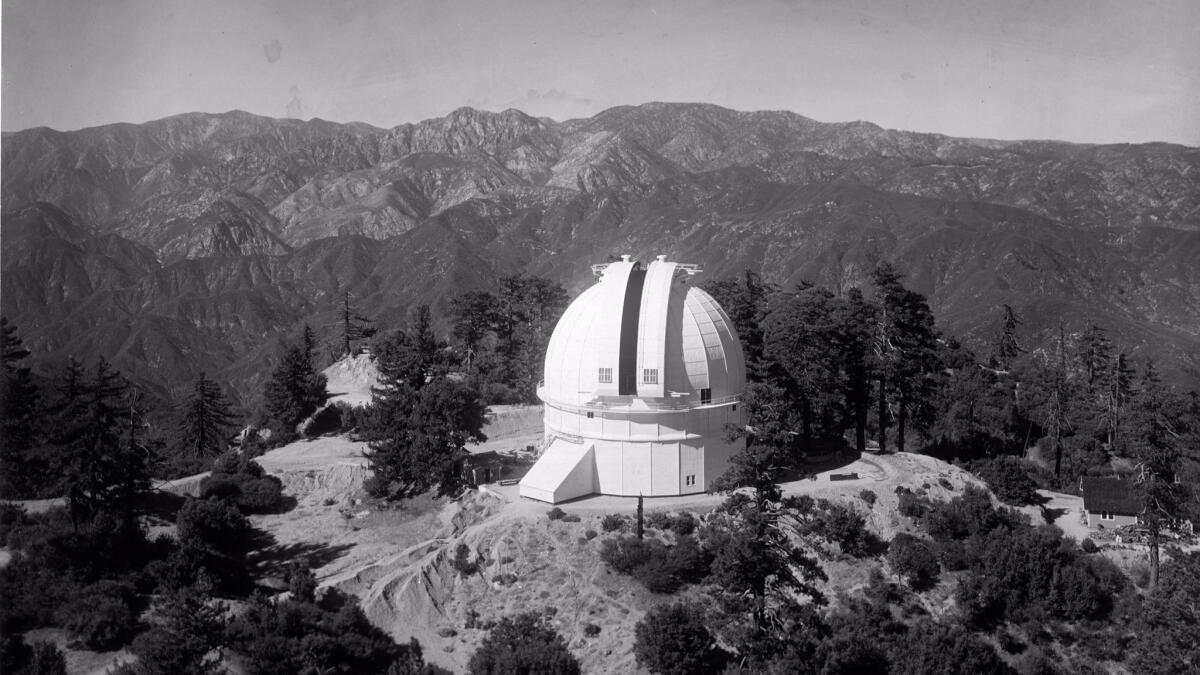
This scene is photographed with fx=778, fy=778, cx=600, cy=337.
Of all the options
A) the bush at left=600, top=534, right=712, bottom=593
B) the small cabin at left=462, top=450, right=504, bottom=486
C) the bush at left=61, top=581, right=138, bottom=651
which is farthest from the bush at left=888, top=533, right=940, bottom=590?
the bush at left=61, top=581, right=138, bottom=651

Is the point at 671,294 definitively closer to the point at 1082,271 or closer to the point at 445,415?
the point at 445,415

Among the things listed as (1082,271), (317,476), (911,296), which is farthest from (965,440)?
(1082,271)

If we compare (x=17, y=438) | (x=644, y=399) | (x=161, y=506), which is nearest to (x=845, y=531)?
(x=644, y=399)

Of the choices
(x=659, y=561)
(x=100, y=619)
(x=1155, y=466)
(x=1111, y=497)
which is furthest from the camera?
(x=1111, y=497)

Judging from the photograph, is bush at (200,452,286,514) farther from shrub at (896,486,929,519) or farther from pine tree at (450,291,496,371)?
shrub at (896,486,929,519)

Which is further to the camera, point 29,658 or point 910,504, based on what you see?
point 910,504

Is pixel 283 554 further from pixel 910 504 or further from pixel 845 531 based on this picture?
pixel 910 504

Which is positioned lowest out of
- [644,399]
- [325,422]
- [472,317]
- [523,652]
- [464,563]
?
[523,652]
